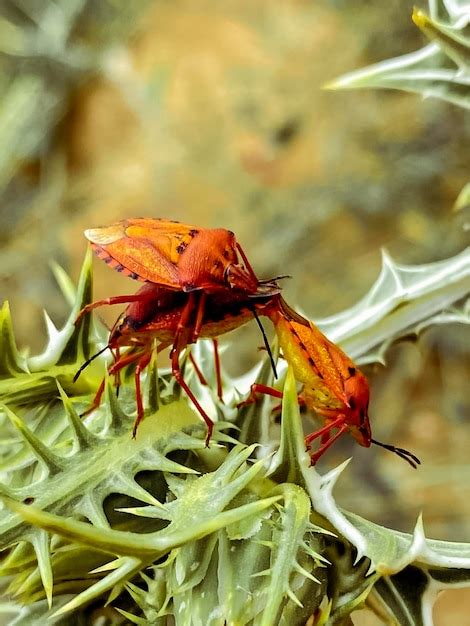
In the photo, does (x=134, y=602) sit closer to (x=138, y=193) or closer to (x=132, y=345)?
(x=132, y=345)

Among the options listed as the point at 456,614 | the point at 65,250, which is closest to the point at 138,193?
the point at 65,250

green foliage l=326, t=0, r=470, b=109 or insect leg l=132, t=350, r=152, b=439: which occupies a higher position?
green foliage l=326, t=0, r=470, b=109

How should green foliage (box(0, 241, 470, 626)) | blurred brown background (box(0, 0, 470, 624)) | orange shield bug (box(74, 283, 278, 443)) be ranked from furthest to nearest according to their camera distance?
blurred brown background (box(0, 0, 470, 624)) → orange shield bug (box(74, 283, 278, 443)) → green foliage (box(0, 241, 470, 626))

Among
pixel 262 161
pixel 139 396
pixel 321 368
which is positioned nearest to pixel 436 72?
pixel 321 368

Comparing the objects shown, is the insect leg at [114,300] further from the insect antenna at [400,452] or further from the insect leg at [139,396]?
the insect antenna at [400,452]

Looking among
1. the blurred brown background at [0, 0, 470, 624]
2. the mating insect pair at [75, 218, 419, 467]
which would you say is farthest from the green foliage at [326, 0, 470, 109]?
the blurred brown background at [0, 0, 470, 624]

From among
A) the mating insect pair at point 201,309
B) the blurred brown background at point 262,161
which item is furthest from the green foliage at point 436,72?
the blurred brown background at point 262,161

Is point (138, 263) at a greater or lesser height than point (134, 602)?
greater

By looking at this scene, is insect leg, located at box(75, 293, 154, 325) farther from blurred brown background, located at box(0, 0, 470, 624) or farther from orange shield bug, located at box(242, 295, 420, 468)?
blurred brown background, located at box(0, 0, 470, 624)
